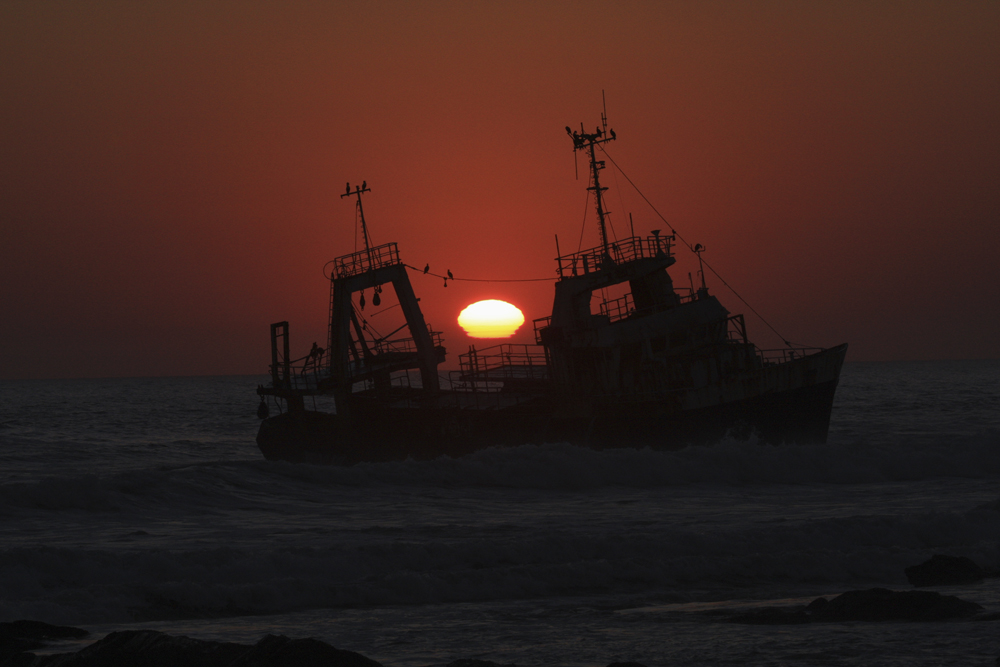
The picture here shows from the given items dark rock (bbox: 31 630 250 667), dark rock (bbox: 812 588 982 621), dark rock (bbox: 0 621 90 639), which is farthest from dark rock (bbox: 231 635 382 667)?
dark rock (bbox: 812 588 982 621)

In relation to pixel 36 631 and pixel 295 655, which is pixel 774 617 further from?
pixel 36 631

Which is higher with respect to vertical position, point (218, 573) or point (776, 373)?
point (776, 373)

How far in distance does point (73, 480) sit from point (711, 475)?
16961 millimetres

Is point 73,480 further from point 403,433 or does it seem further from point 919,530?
point 919,530

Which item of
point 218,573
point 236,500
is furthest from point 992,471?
point 218,573

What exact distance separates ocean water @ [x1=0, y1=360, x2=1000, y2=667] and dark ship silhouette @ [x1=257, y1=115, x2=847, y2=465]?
165 cm

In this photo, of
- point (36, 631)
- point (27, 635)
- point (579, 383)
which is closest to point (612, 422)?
point (579, 383)

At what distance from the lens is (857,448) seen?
100 ft

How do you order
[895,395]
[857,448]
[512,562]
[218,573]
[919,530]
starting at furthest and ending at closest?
[895,395]
[857,448]
[919,530]
[512,562]
[218,573]

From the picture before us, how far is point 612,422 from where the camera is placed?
31.5m

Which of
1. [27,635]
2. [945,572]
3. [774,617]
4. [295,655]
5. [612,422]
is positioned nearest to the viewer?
[295,655]

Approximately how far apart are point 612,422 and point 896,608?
19706 millimetres

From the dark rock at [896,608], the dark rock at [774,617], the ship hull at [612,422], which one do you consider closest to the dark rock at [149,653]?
the dark rock at [774,617]

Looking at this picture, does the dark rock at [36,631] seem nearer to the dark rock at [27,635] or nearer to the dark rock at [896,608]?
the dark rock at [27,635]
